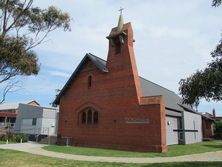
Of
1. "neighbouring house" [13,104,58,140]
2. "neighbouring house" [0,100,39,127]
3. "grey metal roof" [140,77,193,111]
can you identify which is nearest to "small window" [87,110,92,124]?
"grey metal roof" [140,77,193,111]

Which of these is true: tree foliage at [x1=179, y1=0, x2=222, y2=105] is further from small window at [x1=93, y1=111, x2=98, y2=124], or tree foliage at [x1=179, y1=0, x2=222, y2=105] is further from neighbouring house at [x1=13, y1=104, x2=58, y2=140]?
neighbouring house at [x1=13, y1=104, x2=58, y2=140]

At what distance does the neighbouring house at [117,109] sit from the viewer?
82.6ft

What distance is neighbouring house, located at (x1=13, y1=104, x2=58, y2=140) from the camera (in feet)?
155

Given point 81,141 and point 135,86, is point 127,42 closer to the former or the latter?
point 135,86

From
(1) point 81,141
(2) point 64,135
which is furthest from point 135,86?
(2) point 64,135

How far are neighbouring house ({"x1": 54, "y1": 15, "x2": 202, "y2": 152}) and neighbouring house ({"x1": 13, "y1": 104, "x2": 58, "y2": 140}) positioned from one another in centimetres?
1354

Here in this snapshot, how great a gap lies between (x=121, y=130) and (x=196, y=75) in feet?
54.3

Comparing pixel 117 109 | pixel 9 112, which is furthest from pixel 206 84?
pixel 9 112

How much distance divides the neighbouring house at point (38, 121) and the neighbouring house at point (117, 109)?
13.5 meters

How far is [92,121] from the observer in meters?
30.4

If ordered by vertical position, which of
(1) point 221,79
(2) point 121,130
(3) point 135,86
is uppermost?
(3) point 135,86

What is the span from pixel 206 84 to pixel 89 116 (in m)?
21.3

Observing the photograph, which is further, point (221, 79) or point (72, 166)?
point (72, 166)

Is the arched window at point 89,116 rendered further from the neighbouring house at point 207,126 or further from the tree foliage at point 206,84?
the neighbouring house at point 207,126
